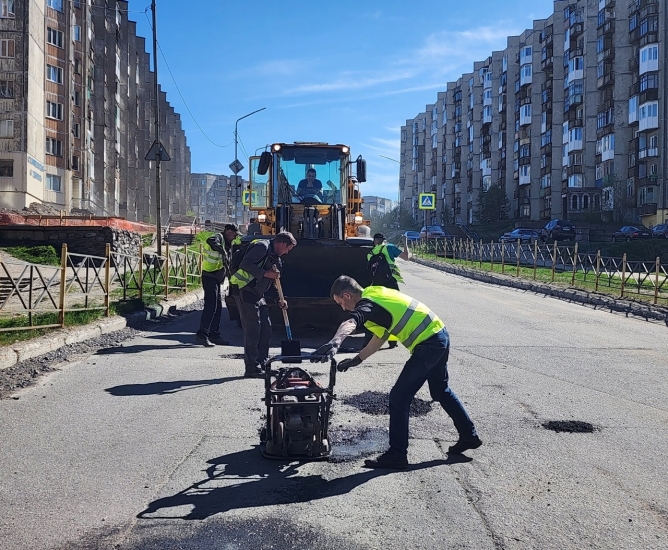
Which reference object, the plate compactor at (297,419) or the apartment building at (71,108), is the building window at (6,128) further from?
the plate compactor at (297,419)

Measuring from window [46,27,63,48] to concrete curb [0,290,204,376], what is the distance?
36159mm

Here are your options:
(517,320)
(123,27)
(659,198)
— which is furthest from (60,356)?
(123,27)

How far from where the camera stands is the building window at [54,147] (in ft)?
143

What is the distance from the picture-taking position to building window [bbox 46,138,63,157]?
43.5 metres

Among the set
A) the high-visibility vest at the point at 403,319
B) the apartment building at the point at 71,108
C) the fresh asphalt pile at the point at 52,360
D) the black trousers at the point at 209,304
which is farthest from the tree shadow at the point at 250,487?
the apartment building at the point at 71,108

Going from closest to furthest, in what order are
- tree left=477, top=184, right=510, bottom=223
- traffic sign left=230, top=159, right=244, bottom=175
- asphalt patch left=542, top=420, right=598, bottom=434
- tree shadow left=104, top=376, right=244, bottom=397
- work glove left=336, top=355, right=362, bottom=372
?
work glove left=336, top=355, right=362, bottom=372 → asphalt patch left=542, top=420, right=598, bottom=434 → tree shadow left=104, top=376, right=244, bottom=397 → traffic sign left=230, top=159, right=244, bottom=175 → tree left=477, top=184, right=510, bottom=223

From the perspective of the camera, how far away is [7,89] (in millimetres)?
38938

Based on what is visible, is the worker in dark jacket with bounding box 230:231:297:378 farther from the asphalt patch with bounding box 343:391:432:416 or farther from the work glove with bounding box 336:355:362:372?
the work glove with bounding box 336:355:362:372

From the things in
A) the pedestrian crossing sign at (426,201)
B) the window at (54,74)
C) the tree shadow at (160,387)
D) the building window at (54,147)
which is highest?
the window at (54,74)

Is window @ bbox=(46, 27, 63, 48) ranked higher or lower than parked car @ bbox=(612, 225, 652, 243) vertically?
higher

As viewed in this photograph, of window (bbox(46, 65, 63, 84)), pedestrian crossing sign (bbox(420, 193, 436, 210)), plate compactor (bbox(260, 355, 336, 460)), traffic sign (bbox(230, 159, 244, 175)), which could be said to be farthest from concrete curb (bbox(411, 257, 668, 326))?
window (bbox(46, 65, 63, 84))

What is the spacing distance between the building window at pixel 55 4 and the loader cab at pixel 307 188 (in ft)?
121

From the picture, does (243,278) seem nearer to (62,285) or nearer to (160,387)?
(160,387)

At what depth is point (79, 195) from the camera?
47.9 metres
